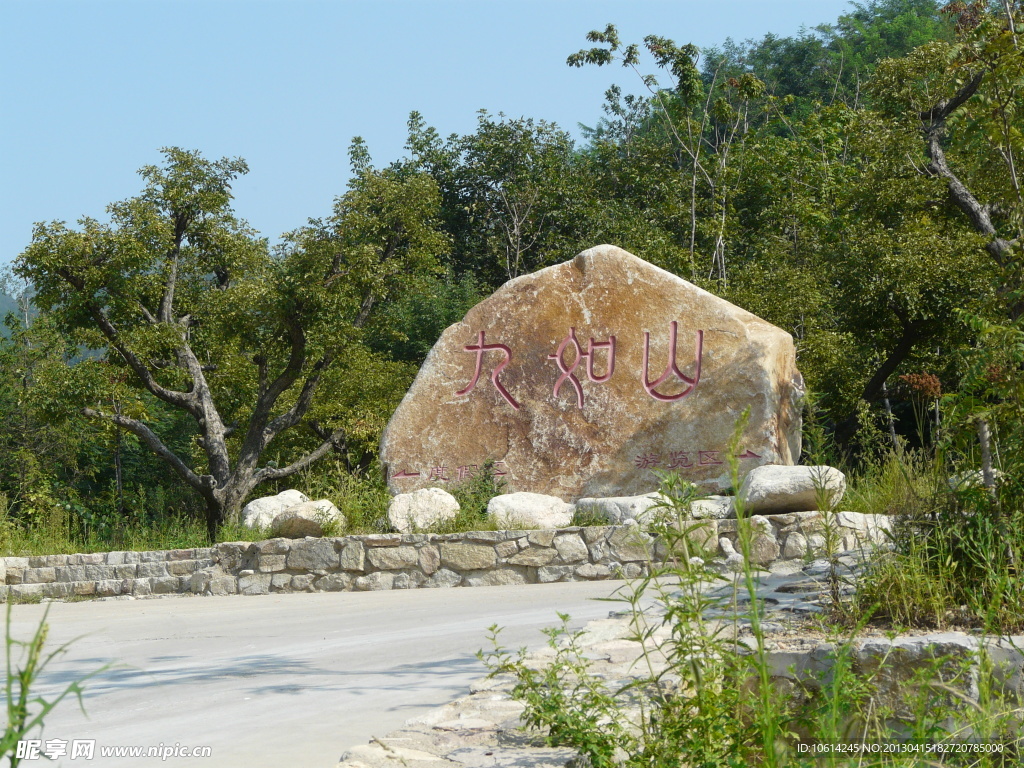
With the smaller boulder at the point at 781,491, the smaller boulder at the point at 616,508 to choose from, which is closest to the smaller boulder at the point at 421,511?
the smaller boulder at the point at 616,508

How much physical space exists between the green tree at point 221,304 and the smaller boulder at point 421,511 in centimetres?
433

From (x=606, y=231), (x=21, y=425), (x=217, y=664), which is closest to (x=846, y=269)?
(x=606, y=231)

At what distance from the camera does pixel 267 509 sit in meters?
11.0

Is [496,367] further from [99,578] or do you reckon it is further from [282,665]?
[282,665]

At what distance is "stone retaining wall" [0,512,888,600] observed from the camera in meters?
8.61

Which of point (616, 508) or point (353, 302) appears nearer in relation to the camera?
point (616, 508)

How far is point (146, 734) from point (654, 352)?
7.53 m

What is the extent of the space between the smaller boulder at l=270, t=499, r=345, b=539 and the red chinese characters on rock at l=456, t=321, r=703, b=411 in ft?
6.22

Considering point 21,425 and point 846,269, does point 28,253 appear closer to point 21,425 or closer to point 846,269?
point 21,425

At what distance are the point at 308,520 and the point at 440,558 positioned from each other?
5.02 feet

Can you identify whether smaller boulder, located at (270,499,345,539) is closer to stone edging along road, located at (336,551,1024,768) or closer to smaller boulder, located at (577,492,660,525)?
smaller boulder, located at (577,492,660,525)

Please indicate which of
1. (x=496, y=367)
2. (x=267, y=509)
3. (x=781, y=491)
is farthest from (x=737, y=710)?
(x=267, y=509)

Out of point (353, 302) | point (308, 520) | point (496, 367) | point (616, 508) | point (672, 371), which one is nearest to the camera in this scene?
point (616, 508)

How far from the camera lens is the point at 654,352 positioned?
10.4 m
